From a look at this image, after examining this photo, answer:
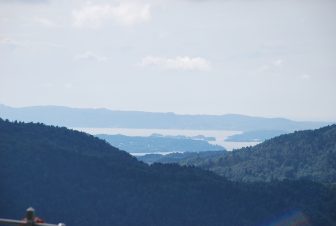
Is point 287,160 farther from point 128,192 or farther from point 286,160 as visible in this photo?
point 128,192

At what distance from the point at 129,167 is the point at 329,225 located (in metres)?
29.3

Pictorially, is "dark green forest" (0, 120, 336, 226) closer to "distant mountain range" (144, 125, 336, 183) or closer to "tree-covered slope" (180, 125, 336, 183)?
"tree-covered slope" (180, 125, 336, 183)

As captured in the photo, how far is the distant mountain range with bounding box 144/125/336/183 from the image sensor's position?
410 ft

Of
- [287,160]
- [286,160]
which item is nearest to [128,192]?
[286,160]

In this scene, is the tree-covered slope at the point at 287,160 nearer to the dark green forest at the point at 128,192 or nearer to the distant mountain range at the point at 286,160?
the distant mountain range at the point at 286,160

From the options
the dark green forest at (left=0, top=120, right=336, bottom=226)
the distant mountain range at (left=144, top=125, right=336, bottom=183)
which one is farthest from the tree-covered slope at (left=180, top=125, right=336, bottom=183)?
the dark green forest at (left=0, top=120, right=336, bottom=226)

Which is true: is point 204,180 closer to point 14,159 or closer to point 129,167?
point 129,167

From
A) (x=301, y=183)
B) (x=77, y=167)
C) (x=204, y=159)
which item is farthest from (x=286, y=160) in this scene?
(x=77, y=167)

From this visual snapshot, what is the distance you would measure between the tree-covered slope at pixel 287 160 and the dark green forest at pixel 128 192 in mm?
22436

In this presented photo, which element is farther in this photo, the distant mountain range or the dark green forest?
the distant mountain range

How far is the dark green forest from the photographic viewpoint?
82562 mm

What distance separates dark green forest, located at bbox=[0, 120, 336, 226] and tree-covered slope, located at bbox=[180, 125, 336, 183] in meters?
22.4

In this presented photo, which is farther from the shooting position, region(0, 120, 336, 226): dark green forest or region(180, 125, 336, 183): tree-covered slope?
region(180, 125, 336, 183): tree-covered slope

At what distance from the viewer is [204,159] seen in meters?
150
